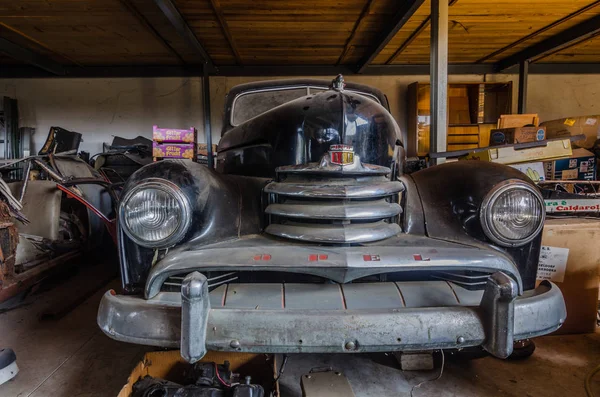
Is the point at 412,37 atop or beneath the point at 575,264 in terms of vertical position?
atop

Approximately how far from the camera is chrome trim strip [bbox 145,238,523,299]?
3.90ft

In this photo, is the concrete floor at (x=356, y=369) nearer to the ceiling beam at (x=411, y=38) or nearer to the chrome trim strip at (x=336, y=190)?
the chrome trim strip at (x=336, y=190)

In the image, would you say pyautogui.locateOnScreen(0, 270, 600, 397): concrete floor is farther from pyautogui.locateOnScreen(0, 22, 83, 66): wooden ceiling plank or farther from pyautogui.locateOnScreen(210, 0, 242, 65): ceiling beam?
pyautogui.locateOnScreen(0, 22, 83, 66): wooden ceiling plank

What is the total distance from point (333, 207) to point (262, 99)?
171 centimetres

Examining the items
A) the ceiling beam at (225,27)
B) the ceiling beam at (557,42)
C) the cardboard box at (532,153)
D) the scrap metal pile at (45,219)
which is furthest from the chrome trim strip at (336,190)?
the ceiling beam at (557,42)

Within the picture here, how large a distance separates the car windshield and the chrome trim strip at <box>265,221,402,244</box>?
1563mm

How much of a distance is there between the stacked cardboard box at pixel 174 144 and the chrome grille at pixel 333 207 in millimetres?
2605

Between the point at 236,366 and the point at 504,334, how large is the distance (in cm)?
119

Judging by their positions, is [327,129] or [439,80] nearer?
[327,129]

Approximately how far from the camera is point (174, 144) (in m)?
3.84

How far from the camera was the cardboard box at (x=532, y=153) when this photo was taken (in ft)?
9.14

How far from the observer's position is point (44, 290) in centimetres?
311

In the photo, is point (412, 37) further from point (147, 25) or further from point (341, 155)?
point (341, 155)

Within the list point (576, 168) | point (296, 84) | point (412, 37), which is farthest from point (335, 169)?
point (412, 37)
